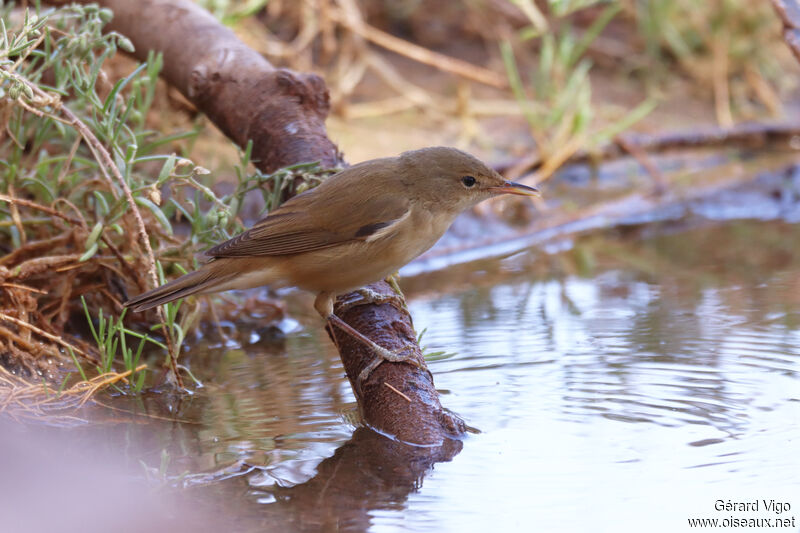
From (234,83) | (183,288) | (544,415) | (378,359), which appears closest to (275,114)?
(234,83)

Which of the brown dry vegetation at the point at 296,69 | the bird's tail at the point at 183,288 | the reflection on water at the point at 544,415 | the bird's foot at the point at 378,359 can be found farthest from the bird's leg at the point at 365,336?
the brown dry vegetation at the point at 296,69

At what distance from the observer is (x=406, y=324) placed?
12.2 ft

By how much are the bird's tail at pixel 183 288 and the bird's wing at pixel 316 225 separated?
0.08 m

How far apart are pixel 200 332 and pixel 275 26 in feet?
15.2

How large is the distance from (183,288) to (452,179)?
122cm

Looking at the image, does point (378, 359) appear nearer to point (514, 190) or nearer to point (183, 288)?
point (183, 288)

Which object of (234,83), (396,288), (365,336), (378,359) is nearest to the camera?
(378,359)

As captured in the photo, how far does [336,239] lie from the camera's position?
383 cm

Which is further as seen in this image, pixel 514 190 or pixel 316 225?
pixel 514 190

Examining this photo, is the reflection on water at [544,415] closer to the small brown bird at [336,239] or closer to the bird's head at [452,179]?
the small brown bird at [336,239]

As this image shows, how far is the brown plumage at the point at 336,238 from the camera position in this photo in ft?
12.3

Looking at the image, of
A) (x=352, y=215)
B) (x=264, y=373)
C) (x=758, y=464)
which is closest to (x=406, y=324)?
(x=352, y=215)

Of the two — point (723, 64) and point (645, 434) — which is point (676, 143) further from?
point (645, 434)

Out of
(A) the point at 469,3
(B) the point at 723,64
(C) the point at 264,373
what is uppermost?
(A) the point at 469,3
